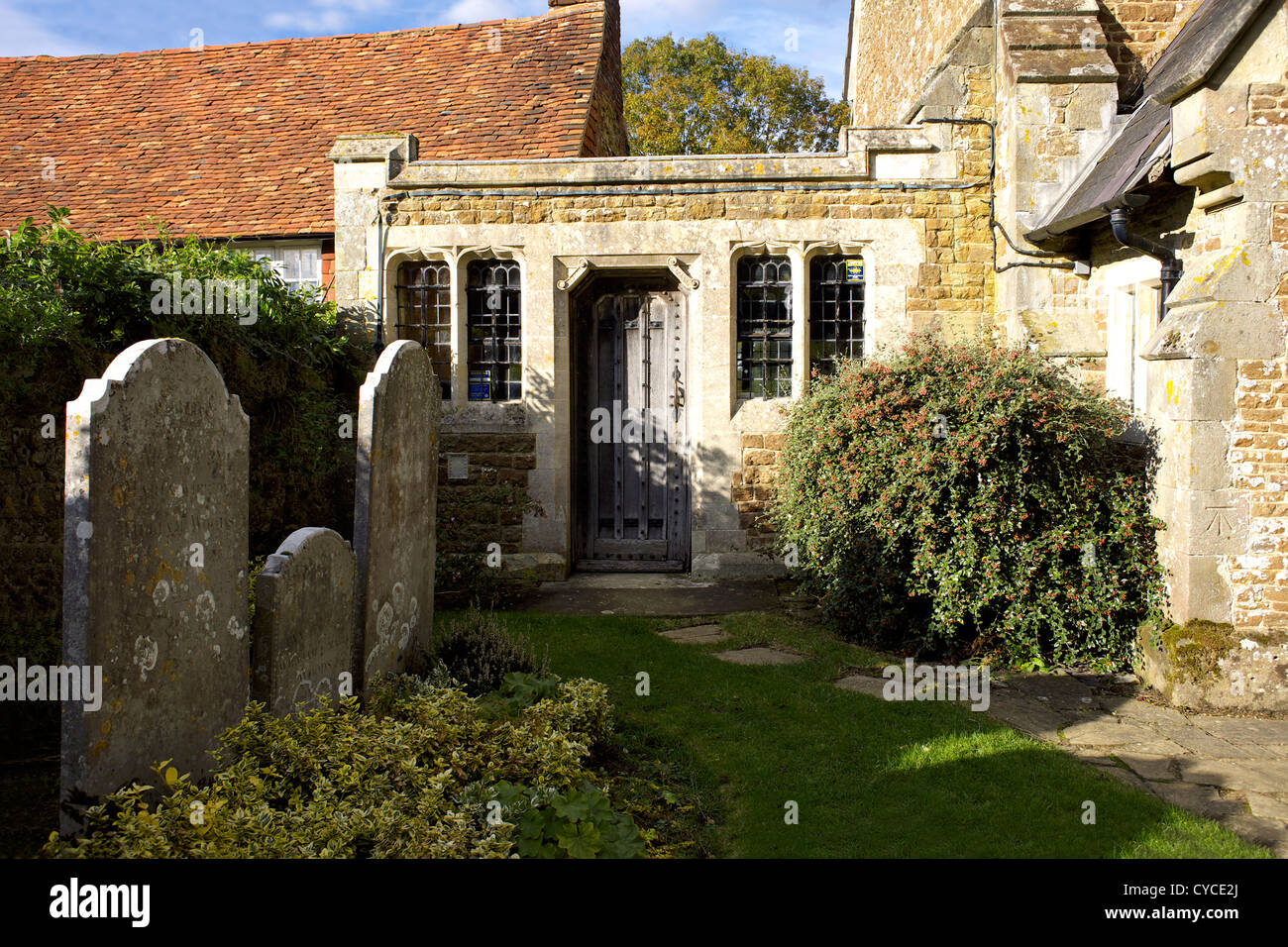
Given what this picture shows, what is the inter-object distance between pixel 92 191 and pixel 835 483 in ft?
35.9

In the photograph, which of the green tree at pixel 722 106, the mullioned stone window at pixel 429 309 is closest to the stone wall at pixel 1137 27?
the mullioned stone window at pixel 429 309

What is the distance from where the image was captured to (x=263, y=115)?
543 inches

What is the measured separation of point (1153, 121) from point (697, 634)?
5.37 m

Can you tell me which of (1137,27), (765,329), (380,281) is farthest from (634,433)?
(1137,27)

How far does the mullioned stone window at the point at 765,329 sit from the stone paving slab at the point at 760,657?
3.36m

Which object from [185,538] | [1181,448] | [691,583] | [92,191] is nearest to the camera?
[185,538]

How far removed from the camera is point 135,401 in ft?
11.3

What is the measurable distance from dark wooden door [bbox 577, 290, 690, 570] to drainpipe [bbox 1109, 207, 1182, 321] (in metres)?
4.65

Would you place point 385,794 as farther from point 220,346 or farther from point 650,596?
point 650,596

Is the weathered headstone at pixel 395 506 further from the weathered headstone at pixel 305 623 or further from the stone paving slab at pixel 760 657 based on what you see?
the stone paving slab at pixel 760 657

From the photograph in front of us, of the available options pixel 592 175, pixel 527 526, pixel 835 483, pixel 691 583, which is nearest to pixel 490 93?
pixel 592 175

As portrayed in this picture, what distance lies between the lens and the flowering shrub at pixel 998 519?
6.63 meters

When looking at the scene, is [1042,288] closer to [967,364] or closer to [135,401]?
[967,364]

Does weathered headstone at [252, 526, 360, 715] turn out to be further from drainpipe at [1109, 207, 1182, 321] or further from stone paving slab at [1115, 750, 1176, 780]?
drainpipe at [1109, 207, 1182, 321]
